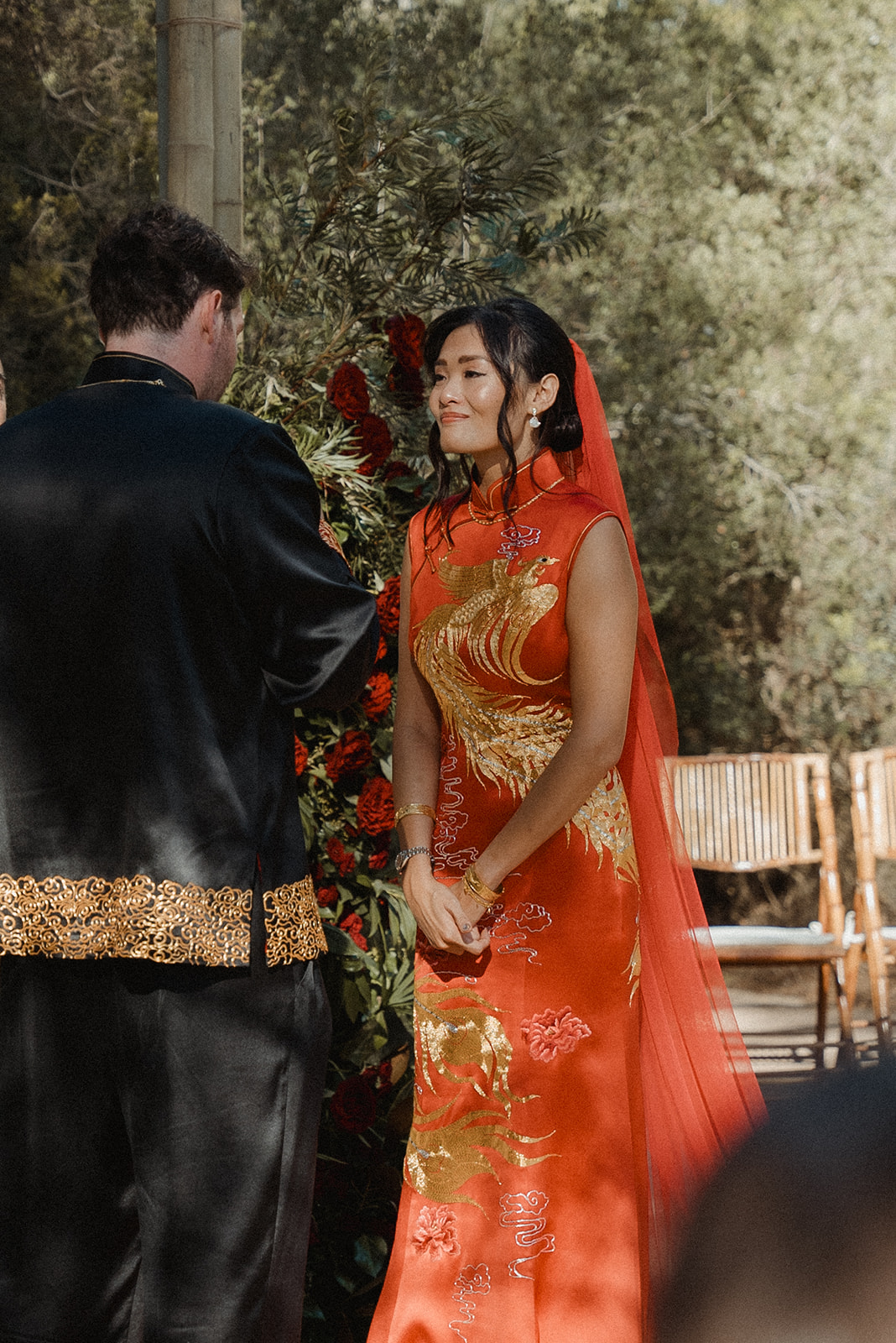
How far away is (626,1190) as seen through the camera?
2.08m

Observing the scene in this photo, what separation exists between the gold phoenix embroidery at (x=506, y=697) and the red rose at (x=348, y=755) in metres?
0.39

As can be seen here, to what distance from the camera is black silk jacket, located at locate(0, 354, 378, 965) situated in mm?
1585

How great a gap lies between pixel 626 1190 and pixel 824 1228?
1758 millimetres

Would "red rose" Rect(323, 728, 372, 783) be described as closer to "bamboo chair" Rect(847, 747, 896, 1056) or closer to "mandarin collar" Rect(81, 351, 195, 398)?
"mandarin collar" Rect(81, 351, 195, 398)

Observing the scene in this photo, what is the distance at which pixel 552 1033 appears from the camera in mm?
2070

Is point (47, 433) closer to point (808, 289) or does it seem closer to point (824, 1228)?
point (824, 1228)

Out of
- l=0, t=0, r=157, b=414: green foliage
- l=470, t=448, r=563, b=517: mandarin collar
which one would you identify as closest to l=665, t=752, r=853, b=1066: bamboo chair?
l=0, t=0, r=157, b=414: green foliage

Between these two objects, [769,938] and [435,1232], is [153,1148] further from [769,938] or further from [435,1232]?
[769,938]

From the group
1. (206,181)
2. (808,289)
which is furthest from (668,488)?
(206,181)

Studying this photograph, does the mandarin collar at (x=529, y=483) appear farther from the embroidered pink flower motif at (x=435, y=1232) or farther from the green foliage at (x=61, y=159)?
the green foliage at (x=61, y=159)

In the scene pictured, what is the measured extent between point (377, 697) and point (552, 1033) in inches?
29.0

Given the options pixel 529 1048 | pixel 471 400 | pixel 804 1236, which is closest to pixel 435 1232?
pixel 529 1048

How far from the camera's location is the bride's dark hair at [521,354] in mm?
2115

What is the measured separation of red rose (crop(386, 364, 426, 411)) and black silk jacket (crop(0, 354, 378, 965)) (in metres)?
0.98
